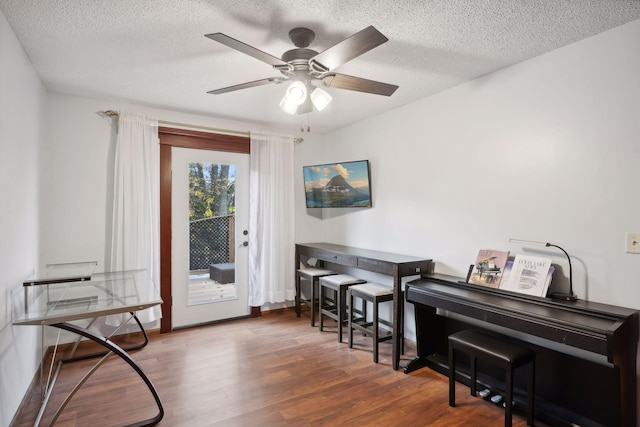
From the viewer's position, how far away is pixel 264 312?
4.17 m

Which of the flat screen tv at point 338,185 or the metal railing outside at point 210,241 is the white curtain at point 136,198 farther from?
the flat screen tv at point 338,185

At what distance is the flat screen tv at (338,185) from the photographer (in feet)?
12.4

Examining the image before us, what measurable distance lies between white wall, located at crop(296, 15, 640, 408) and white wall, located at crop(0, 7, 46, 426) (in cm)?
302

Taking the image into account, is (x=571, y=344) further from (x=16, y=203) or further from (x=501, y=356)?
(x=16, y=203)

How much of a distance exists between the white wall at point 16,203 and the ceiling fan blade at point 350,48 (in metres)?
1.75

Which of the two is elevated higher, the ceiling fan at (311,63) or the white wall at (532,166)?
the ceiling fan at (311,63)

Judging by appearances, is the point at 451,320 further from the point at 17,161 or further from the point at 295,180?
the point at 17,161

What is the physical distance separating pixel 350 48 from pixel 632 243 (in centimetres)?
191

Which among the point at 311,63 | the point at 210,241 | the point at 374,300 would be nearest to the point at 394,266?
the point at 374,300

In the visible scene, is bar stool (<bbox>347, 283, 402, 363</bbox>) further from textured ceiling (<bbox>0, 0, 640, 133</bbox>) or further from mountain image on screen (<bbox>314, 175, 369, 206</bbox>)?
textured ceiling (<bbox>0, 0, 640, 133</bbox>)

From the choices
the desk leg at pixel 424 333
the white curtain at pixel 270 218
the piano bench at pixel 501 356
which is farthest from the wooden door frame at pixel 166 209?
the piano bench at pixel 501 356

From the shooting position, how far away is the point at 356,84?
2.16 metres

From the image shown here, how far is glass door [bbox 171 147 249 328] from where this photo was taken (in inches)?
144

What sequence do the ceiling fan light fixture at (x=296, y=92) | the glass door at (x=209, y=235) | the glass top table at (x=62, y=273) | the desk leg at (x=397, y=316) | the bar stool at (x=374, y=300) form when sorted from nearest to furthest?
the ceiling fan light fixture at (x=296, y=92) → the glass top table at (x=62, y=273) → the desk leg at (x=397, y=316) → the bar stool at (x=374, y=300) → the glass door at (x=209, y=235)
